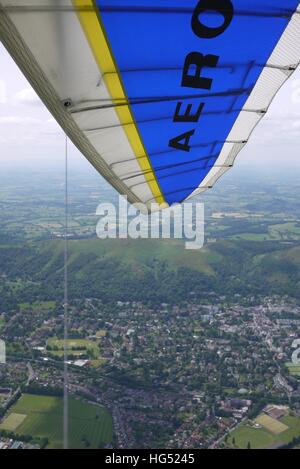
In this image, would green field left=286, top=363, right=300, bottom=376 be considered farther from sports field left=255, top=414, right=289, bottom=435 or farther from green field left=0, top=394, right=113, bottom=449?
green field left=0, top=394, right=113, bottom=449

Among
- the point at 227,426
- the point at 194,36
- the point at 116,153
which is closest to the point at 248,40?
the point at 194,36

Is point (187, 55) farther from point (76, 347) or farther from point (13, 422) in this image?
point (76, 347)

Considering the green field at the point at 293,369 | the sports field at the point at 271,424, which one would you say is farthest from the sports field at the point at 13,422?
the green field at the point at 293,369

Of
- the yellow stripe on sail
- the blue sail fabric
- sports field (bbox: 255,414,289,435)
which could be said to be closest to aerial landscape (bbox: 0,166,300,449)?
sports field (bbox: 255,414,289,435)

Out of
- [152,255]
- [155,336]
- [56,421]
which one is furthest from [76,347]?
[152,255]

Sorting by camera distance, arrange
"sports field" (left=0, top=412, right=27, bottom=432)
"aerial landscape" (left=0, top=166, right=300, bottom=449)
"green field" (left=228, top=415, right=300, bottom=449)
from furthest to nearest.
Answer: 1. "aerial landscape" (left=0, top=166, right=300, bottom=449)
2. "sports field" (left=0, top=412, right=27, bottom=432)
3. "green field" (left=228, top=415, right=300, bottom=449)

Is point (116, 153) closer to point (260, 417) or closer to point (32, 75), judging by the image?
point (32, 75)
